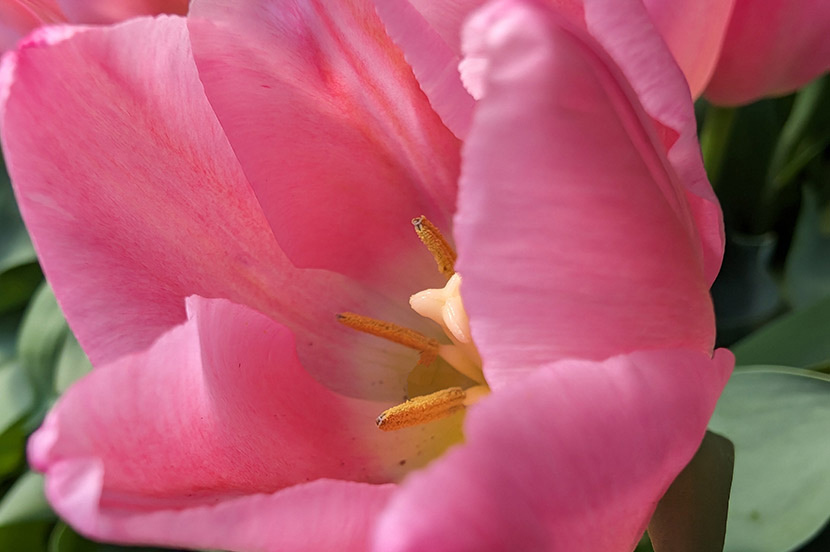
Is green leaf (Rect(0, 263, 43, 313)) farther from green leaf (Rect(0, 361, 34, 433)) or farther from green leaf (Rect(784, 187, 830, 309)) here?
green leaf (Rect(784, 187, 830, 309))

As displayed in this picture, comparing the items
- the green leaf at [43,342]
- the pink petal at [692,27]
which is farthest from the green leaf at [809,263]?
the green leaf at [43,342]

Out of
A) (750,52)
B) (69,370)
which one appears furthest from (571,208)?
(69,370)

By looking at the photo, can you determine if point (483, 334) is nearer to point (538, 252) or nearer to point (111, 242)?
point (538, 252)

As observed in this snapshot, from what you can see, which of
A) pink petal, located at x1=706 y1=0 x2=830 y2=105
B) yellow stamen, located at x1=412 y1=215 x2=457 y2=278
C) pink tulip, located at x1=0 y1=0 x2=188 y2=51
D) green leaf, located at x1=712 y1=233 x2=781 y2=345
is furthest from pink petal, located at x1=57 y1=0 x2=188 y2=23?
green leaf, located at x1=712 y1=233 x2=781 y2=345

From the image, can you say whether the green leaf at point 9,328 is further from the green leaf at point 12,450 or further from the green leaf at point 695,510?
the green leaf at point 695,510

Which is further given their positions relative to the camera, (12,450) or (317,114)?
(12,450)

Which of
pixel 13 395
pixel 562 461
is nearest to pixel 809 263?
pixel 562 461

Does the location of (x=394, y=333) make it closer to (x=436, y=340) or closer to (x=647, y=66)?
(x=436, y=340)

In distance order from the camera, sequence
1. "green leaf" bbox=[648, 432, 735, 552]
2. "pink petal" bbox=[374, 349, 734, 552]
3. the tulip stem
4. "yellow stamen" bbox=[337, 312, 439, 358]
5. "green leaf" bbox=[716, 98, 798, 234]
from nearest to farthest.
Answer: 1. "pink petal" bbox=[374, 349, 734, 552]
2. "green leaf" bbox=[648, 432, 735, 552]
3. "yellow stamen" bbox=[337, 312, 439, 358]
4. the tulip stem
5. "green leaf" bbox=[716, 98, 798, 234]
